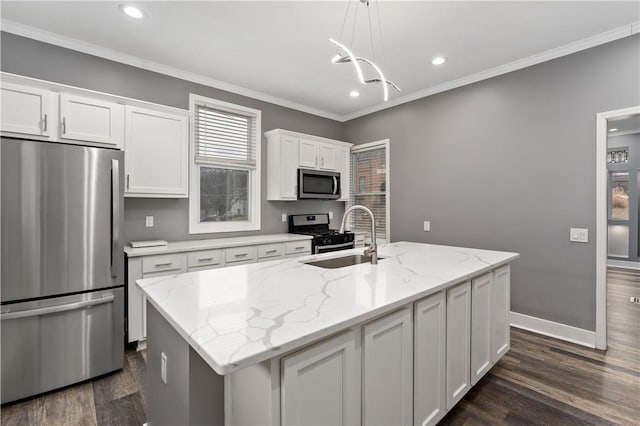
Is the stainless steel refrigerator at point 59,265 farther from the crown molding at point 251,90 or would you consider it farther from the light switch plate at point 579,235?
the light switch plate at point 579,235

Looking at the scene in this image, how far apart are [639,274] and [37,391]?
8381 mm

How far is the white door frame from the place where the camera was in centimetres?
270

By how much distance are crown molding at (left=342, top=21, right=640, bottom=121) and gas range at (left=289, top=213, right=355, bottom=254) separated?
6.61ft

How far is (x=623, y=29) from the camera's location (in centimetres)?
255

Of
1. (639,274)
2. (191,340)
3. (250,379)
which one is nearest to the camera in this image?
(191,340)

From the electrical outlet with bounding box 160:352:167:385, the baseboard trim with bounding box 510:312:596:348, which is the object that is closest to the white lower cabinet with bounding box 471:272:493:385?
the baseboard trim with bounding box 510:312:596:348

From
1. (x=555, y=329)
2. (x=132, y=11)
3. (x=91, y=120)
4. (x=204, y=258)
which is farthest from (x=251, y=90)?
(x=555, y=329)

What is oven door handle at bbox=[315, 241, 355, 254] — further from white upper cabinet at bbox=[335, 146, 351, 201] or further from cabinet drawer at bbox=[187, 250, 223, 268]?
cabinet drawer at bbox=[187, 250, 223, 268]

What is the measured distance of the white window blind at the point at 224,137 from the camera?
360 cm

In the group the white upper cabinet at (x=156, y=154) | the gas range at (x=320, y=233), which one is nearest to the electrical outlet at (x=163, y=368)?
the white upper cabinet at (x=156, y=154)

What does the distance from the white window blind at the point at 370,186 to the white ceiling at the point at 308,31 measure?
57.3 inches

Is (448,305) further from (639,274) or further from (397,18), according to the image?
(639,274)

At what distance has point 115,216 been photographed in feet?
7.79

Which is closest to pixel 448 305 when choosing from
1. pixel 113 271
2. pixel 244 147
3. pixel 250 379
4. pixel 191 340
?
pixel 250 379
